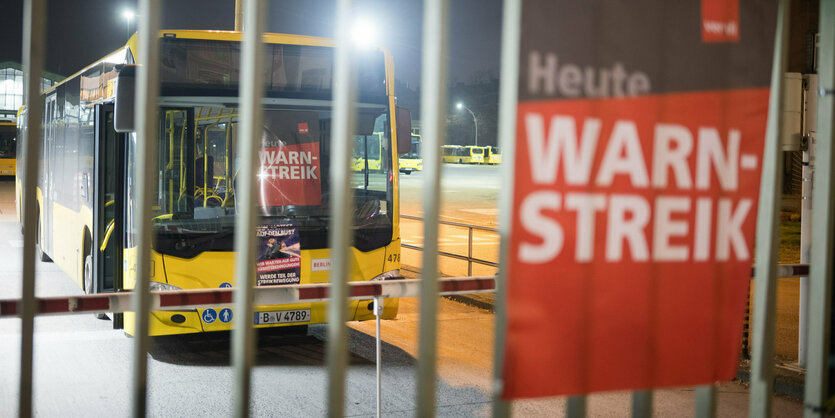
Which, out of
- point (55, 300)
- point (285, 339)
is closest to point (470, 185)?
point (285, 339)

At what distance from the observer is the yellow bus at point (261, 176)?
779cm

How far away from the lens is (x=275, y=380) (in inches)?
294

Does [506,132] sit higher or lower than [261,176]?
higher

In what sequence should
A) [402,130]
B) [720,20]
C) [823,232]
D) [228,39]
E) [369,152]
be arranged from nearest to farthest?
[720,20]
[823,232]
[228,39]
[369,152]
[402,130]

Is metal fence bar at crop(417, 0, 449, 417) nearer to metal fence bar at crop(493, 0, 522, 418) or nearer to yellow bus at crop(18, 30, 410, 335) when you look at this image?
metal fence bar at crop(493, 0, 522, 418)

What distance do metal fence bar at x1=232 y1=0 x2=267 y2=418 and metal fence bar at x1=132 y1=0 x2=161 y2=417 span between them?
0.21 meters

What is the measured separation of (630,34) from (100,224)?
816 centimetres

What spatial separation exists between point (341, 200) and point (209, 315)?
613 centimetres

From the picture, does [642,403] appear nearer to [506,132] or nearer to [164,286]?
[506,132]

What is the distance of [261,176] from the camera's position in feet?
25.8

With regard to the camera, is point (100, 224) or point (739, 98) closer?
point (739, 98)

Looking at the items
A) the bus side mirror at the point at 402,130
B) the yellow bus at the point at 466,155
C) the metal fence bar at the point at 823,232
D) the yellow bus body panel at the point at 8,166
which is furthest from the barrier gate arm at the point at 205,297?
the yellow bus at the point at 466,155

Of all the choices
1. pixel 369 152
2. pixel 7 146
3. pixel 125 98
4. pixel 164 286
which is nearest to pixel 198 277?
pixel 164 286

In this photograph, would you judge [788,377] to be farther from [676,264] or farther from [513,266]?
[513,266]
